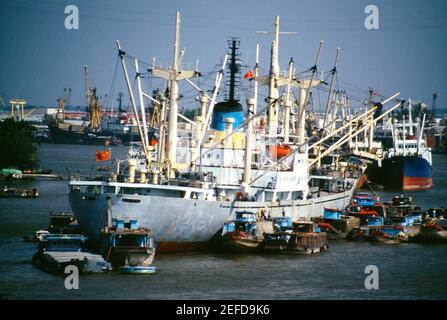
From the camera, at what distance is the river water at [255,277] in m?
41.1

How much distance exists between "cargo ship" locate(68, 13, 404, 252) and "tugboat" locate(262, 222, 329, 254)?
317cm

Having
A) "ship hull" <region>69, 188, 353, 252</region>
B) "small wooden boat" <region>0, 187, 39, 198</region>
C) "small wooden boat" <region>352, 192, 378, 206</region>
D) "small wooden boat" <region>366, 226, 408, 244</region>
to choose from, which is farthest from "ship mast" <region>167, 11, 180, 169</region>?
"small wooden boat" <region>0, 187, 39, 198</region>

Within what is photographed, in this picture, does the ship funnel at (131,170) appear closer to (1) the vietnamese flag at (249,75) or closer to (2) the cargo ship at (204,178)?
(2) the cargo ship at (204,178)

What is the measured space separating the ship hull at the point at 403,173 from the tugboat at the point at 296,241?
66.9 m

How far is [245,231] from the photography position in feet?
179

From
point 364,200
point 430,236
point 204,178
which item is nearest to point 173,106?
point 204,178

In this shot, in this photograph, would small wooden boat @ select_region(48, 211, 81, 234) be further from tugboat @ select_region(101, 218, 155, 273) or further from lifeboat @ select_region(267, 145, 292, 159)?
lifeboat @ select_region(267, 145, 292, 159)

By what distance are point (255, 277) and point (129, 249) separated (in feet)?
20.0

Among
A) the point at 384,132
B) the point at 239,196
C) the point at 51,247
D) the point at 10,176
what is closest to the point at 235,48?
the point at 239,196

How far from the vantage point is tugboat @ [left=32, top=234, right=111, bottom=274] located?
145 feet

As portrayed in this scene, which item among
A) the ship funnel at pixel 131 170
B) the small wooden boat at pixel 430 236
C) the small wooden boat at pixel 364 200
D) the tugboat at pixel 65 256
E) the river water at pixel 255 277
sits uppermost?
the ship funnel at pixel 131 170

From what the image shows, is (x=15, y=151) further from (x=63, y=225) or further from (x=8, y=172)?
(x=63, y=225)

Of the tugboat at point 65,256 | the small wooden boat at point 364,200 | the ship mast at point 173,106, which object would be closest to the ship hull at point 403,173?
the small wooden boat at point 364,200

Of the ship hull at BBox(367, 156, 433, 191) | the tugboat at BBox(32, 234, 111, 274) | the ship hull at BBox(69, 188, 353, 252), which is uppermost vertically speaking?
the ship hull at BBox(367, 156, 433, 191)
